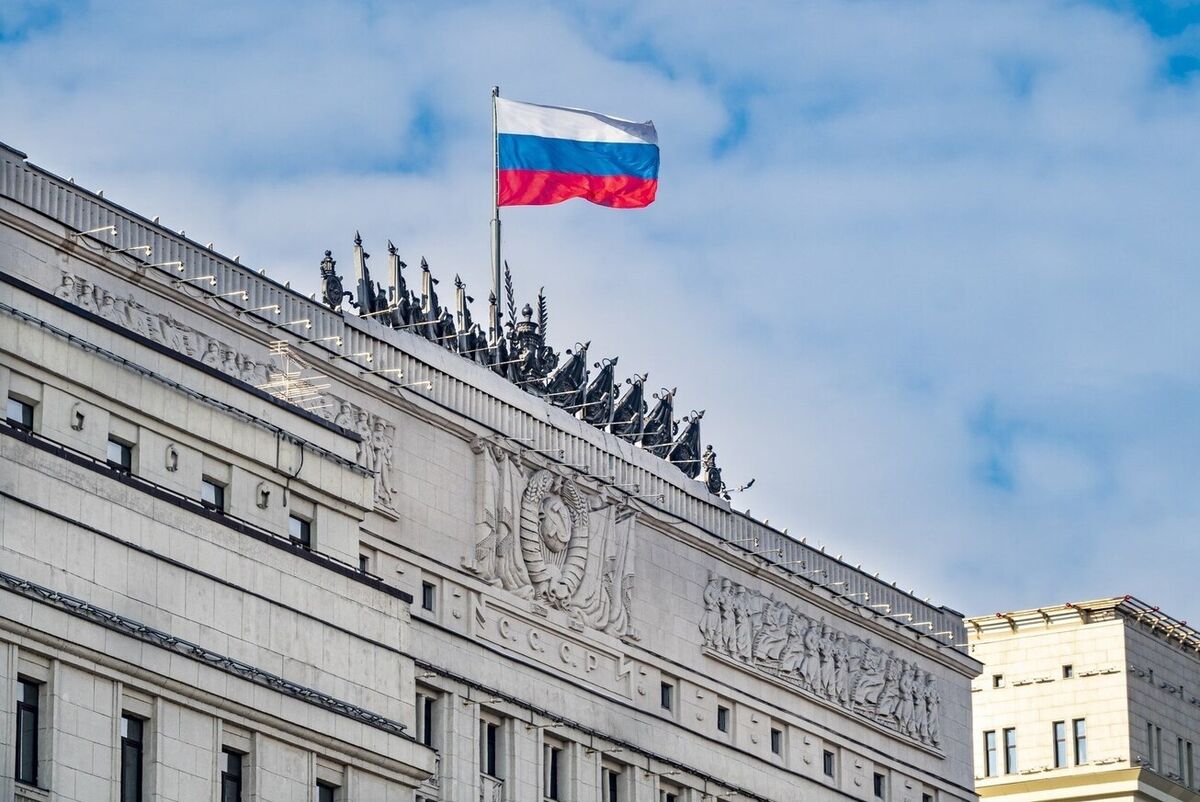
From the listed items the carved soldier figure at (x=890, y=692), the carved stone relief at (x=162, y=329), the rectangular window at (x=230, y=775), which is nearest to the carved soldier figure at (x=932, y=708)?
the carved soldier figure at (x=890, y=692)

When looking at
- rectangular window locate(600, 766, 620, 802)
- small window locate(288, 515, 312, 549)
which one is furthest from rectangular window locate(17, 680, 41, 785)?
rectangular window locate(600, 766, 620, 802)

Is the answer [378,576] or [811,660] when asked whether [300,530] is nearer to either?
[378,576]

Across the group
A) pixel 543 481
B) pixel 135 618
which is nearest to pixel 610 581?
pixel 543 481

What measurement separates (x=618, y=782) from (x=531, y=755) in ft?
12.2

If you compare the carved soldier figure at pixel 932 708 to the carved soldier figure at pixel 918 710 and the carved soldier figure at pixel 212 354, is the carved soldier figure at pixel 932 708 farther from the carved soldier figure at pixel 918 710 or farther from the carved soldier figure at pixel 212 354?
the carved soldier figure at pixel 212 354

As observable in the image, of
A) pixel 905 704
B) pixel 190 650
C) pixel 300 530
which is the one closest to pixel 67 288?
pixel 300 530

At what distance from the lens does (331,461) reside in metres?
58.8

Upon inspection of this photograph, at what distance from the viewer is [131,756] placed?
51.6 m

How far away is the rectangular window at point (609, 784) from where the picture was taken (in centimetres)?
7131

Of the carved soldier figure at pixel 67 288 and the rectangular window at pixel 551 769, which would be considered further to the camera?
the rectangular window at pixel 551 769

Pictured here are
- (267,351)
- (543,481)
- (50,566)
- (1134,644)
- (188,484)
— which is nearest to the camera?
(50,566)

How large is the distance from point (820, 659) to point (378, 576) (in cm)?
1779

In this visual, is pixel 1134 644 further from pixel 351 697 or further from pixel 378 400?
pixel 351 697

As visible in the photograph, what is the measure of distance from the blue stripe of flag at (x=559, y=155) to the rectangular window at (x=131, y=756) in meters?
28.5
